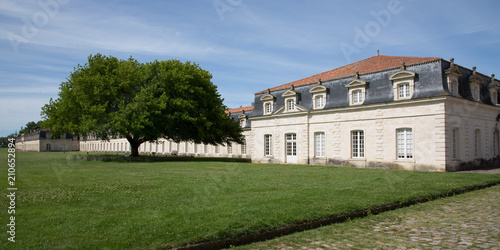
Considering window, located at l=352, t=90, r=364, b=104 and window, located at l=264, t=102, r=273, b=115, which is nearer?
window, located at l=352, t=90, r=364, b=104

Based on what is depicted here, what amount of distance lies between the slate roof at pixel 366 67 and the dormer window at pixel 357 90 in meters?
0.93

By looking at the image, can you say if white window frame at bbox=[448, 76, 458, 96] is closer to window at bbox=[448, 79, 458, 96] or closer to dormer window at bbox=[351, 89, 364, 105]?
window at bbox=[448, 79, 458, 96]

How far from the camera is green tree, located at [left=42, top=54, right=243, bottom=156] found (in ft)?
96.8

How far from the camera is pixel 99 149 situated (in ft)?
339

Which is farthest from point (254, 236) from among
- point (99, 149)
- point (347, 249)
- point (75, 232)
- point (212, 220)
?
point (99, 149)

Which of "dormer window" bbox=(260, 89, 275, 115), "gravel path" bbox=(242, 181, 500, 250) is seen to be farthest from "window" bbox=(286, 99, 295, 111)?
"gravel path" bbox=(242, 181, 500, 250)

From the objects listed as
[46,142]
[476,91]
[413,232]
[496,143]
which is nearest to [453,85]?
[476,91]

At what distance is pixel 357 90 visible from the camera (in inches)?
1046

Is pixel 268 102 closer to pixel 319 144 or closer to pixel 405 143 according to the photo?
pixel 319 144

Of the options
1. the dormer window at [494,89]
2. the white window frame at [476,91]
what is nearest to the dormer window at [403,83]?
the white window frame at [476,91]

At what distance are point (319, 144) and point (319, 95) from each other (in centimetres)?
417

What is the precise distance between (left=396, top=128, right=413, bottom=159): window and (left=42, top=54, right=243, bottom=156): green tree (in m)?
16.3

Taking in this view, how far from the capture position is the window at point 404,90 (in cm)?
2394

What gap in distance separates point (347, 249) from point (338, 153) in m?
22.2
